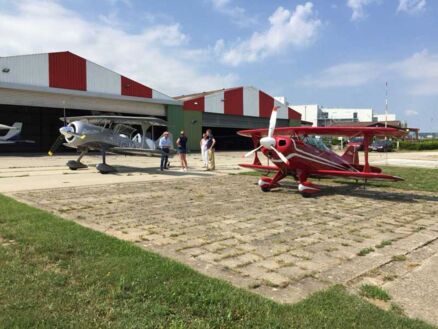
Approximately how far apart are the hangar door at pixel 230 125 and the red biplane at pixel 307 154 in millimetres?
30665

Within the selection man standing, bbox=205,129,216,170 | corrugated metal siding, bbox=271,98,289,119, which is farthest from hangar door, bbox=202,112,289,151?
man standing, bbox=205,129,216,170

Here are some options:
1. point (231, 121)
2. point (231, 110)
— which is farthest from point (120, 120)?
point (231, 121)

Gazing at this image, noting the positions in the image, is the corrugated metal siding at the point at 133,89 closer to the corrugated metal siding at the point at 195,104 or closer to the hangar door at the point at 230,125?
the corrugated metal siding at the point at 195,104

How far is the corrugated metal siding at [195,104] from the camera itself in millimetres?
39406

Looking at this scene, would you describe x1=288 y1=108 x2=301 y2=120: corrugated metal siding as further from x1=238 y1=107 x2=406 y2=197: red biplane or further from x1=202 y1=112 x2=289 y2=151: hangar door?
x1=238 y1=107 x2=406 y2=197: red biplane

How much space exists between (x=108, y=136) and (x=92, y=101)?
53.1 ft

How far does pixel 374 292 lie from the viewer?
13.0 ft

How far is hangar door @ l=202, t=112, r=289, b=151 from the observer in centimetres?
4272

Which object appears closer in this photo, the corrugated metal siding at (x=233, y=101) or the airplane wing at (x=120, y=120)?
the airplane wing at (x=120, y=120)

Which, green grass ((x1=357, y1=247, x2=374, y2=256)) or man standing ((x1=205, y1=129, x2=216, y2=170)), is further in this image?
man standing ((x1=205, y1=129, x2=216, y2=170))

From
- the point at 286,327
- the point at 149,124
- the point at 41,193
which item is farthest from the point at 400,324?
the point at 149,124

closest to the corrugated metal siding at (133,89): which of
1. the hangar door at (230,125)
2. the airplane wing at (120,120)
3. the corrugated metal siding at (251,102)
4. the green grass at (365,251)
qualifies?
the hangar door at (230,125)

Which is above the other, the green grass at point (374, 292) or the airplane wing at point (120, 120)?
the airplane wing at point (120, 120)

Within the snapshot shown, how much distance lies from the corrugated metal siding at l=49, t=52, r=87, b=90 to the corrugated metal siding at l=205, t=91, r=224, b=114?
1392 centimetres
